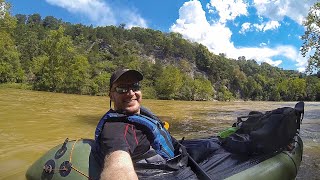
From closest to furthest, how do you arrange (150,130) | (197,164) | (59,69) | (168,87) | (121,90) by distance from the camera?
(150,130)
(121,90)
(197,164)
(59,69)
(168,87)

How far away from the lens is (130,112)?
107 inches

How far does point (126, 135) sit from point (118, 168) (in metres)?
0.39

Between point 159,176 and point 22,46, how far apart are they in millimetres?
61000

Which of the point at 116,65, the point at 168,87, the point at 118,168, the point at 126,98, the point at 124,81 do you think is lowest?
the point at 118,168

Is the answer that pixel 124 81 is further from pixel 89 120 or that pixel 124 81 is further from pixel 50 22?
pixel 50 22

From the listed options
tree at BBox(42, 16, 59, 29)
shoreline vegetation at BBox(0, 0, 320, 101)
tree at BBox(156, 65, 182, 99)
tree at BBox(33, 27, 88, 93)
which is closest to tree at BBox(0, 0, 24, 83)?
shoreline vegetation at BBox(0, 0, 320, 101)

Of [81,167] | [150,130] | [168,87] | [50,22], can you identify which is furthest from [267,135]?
[50,22]

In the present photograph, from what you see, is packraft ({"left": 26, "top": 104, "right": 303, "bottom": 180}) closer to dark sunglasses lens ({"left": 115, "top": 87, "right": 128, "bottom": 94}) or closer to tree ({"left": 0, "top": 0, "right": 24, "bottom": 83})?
dark sunglasses lens ({"left": 115, "top": 87, "right": 128, "bottom": 94})

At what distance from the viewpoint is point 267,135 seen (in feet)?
11.7

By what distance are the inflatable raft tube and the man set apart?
36 centimetres

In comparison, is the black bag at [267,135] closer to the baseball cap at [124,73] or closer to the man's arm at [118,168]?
the baseball cap at [124,73]

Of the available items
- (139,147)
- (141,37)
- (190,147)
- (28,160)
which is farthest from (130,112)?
(141,37)

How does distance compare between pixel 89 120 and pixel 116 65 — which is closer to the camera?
pixel 89 120

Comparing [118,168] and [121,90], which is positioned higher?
[121,90]
